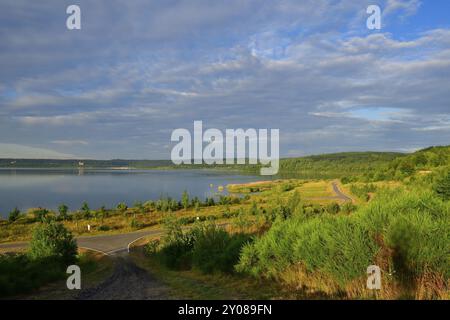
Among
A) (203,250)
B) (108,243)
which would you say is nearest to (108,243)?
(108,243)

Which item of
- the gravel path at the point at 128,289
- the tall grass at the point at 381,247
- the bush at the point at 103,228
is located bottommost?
the bush at the point at 103,228

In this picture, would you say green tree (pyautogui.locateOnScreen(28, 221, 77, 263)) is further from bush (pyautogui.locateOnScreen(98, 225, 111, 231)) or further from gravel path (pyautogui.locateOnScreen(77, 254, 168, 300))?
bush (pyautogui.locateOnScreen(98, 225, 111, 231))

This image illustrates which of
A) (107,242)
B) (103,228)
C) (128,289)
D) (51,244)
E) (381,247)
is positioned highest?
(381,247)

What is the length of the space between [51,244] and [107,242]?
42.6ft

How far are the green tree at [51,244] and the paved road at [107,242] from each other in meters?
7.70

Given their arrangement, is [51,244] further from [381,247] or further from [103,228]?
[103,228]

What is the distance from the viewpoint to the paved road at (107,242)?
82.9 ft

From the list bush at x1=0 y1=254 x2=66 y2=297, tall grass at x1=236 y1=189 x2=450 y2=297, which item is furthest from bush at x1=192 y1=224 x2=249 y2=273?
bush at x1=0 y1=254 x2=66 y2=297

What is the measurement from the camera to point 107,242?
91.4ft

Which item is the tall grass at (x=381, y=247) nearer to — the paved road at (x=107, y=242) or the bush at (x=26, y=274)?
the bush at (x=26, y=274)

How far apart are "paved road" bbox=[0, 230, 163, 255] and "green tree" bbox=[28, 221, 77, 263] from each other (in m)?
7.70

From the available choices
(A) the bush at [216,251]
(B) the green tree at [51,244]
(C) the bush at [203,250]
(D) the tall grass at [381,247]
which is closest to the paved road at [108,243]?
(B) the green tree at [51,244]

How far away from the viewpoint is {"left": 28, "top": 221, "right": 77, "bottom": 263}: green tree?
15066 millimetres
